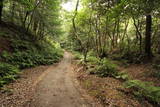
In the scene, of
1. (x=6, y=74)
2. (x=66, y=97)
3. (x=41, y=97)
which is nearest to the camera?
(x=41, y=97)

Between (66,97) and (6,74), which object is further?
(6,74)

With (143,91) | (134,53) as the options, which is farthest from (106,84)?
(134,53)

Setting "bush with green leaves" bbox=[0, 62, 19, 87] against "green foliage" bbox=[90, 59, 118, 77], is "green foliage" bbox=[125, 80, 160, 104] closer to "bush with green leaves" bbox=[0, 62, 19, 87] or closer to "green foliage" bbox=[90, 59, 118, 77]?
"green foliage" bbox=[90, 59, 118, 77]

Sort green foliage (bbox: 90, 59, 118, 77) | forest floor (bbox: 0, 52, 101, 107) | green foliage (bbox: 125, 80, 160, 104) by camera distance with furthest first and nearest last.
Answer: green foliage (bbox: 90, 59, 118, 77)
green foliage (bbox: 125, 80, 160, 104)
forest floor (bbox: 0, 52, 101, 107)

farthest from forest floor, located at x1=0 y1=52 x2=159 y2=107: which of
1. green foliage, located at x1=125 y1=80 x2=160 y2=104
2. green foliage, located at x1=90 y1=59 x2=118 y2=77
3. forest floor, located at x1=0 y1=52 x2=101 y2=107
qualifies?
green foliage, located at x1=90 y1=59 x2=118 y2=77

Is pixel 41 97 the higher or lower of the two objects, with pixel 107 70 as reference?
lower

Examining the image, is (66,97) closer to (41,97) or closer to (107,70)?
(41,97)

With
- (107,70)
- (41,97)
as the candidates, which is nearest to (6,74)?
(41,97)

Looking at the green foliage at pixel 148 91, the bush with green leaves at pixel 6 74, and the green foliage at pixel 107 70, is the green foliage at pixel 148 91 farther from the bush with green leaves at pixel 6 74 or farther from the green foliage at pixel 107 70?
the bush with green leaves at pixel 6 74

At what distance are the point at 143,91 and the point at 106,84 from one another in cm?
213

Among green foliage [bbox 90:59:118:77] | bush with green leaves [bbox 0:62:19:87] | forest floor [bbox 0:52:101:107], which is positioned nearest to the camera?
forest floor [bbox 0:52:101:107]

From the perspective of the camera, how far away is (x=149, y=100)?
5.48 m

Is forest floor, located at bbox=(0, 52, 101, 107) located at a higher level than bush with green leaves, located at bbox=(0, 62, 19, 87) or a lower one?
lower

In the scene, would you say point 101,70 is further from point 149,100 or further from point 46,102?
point 46,102
